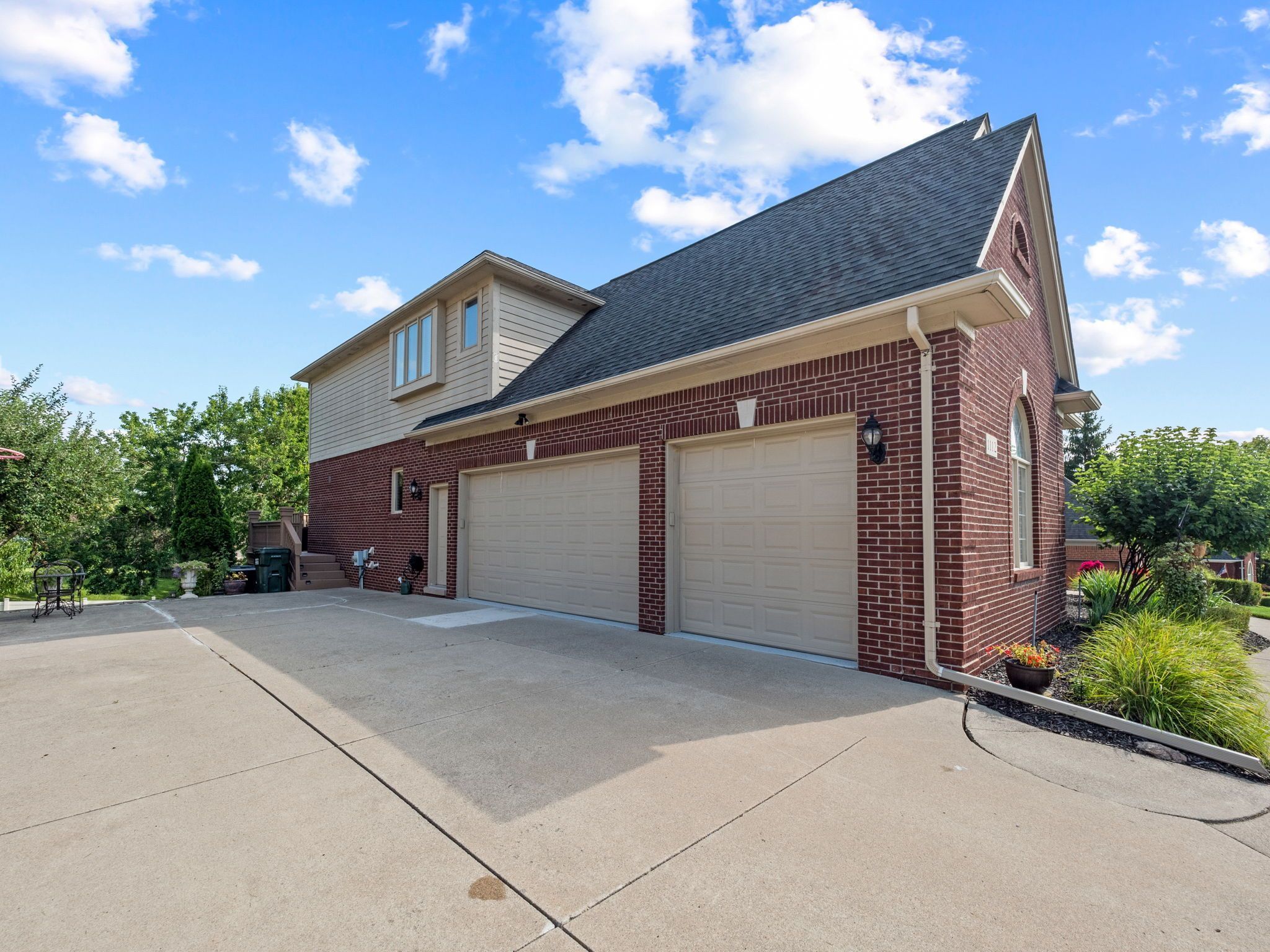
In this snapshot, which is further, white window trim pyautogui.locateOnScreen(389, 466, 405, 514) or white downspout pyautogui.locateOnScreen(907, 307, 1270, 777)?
white window trim pyautogui.locateOnScreen(389, 466, 405, 514)

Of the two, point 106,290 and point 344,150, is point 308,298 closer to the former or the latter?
point 106,290

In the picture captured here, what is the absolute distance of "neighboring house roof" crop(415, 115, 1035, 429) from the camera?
634 centimetres

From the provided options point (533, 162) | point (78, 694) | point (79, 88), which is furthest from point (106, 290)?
point (78, 694)

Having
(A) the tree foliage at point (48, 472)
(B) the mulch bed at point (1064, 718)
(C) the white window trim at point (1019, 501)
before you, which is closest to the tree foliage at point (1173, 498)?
(C) the white window trim at point (1019, 501)

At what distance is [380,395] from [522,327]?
5418 millimetres

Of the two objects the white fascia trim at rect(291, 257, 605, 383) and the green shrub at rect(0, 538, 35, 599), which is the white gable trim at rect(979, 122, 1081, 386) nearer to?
the white fascia trim at rect(291, 257, 605, 383)

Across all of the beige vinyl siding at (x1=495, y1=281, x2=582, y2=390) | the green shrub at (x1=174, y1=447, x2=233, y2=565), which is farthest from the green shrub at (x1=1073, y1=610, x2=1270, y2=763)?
the green shrub at (x1=174, y1=447, x2=233, y2=565)

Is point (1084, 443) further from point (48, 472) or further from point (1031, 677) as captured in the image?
point (48, 472)

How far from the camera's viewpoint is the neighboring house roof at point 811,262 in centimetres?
634

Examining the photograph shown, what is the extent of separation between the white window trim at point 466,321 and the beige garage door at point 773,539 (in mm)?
6312

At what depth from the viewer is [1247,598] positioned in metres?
15.4

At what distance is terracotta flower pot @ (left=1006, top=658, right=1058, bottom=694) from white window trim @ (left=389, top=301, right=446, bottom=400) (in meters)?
11.5

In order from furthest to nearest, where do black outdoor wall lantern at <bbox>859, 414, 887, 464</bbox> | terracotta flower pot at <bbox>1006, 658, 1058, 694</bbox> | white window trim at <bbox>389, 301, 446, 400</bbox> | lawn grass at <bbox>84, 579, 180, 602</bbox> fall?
lawn grass at <bbox>84, 579, 180, 602</bbox> < white window trim at <bbox>389, 301, 446, 400</bbox> < black outdoor wall lantern at <bbox>859, 414, 887, 464</bbox> < terracotta flower pot at <bbox>1006, 658, 1058, 694</bbox>

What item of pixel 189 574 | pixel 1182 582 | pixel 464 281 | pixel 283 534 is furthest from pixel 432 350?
pixel 1182 582
